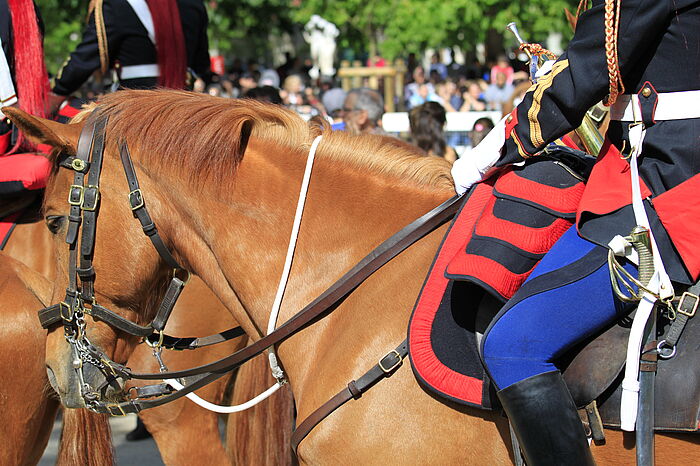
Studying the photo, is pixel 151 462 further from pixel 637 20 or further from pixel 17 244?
pixel 637 20

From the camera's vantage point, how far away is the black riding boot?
213cm

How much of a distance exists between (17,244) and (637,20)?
119 inches

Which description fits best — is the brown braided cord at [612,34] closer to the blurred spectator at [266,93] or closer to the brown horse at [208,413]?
the brown horse at [208,413]

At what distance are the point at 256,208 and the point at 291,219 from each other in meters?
0.12

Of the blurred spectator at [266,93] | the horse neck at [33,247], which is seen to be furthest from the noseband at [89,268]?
the blurred spectator at [266,93]

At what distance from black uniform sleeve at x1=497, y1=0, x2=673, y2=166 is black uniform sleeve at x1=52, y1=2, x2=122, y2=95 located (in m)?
3.04

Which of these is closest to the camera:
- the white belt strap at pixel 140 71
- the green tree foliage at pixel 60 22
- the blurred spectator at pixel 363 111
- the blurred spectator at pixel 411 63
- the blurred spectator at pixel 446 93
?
the white belt strap at pixel 140 71

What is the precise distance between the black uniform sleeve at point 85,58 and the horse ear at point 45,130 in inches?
85.3

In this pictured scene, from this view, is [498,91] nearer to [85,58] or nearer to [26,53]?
[85,58]

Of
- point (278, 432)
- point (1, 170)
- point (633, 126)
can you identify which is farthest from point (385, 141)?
point (1, 170)

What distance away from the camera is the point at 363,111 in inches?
301

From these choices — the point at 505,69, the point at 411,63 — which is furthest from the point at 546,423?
the point at 411,63

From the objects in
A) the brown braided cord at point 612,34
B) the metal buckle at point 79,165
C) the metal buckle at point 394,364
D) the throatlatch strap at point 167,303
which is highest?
the brown braided cord at point 612,34

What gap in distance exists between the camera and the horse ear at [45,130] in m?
2.56
